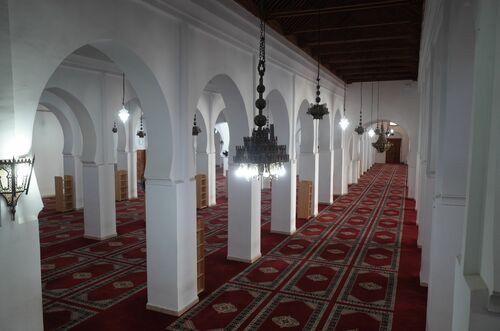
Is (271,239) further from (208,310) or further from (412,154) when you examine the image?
(412,154)

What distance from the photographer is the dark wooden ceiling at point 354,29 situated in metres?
7.23

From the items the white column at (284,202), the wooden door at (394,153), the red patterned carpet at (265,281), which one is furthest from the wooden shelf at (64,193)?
the wooden door at (394,153)

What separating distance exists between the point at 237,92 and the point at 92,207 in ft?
16.3

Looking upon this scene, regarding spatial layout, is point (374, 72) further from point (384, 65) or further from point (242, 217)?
point (242, 217)

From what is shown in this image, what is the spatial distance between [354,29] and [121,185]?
1007 centimetres

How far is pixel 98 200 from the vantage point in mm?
9828

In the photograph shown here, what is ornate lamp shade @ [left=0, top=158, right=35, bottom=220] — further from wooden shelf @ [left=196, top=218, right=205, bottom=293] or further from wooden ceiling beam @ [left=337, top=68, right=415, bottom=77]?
wooden ceiling beam @ [left=337, top=68, right=415, bottom=77]

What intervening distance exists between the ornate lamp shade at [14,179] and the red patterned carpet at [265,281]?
2885mm

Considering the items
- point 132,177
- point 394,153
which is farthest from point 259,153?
point 394,153

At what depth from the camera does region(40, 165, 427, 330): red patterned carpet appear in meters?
5.72

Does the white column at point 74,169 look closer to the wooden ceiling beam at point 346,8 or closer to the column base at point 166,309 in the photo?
the column base at point 166,309

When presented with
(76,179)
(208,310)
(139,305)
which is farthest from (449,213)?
(76,179)

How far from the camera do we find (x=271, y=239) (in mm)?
10047

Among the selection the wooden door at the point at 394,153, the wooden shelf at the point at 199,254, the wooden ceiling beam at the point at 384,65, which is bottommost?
the wooden shelf at the point at 199,254
